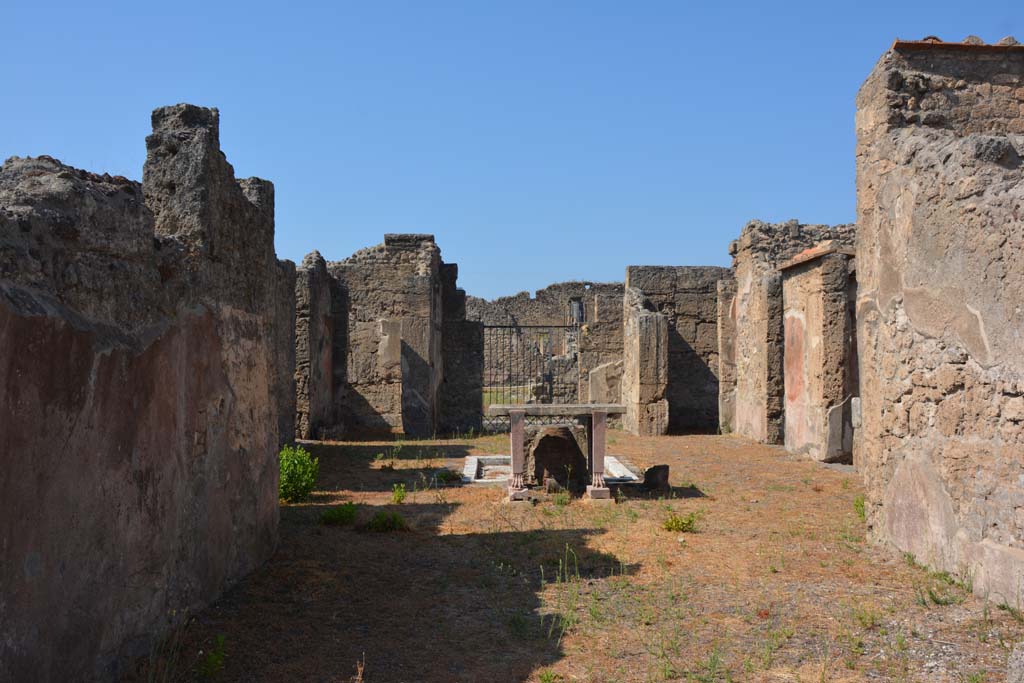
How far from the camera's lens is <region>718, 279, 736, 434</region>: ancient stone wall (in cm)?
1547

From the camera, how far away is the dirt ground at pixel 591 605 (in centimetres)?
391

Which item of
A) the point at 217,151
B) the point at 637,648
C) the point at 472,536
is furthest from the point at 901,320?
the point at 217,151

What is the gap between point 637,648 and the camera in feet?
13.8

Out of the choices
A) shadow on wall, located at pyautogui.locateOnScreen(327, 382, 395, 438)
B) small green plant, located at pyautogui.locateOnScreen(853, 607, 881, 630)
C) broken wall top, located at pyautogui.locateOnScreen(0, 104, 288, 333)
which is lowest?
small green plant, located at pyautogui.locateOnScreen(853, 607, 881, 630)

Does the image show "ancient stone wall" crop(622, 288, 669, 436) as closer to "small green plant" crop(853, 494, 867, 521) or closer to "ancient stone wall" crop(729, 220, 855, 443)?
"ancient stone wall" crop(729, 220, 855, 443)

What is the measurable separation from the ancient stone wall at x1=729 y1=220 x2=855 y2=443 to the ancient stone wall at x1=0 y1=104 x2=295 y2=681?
30.9 ft

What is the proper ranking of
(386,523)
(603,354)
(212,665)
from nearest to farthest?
(212,665) < (386,523) < (603,354)

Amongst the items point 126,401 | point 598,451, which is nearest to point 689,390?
point 598,451

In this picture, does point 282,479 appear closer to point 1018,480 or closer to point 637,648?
point 637,648

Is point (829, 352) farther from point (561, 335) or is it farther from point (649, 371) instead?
point (561, 335)

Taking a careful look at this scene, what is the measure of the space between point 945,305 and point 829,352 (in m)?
6.11

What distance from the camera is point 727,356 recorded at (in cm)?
1569

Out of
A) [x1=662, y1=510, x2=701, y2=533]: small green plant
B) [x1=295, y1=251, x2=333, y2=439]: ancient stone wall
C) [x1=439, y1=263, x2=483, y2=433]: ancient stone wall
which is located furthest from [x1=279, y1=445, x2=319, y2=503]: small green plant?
[x1=439, y1=263, x2=483, y2=433]: ancient stone wall

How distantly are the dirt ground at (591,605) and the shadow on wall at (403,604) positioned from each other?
2 centimetres
